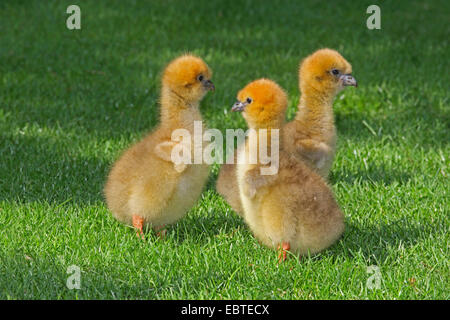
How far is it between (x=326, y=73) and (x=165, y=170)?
1566 mm

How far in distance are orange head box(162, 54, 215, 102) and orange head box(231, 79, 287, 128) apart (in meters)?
0.36

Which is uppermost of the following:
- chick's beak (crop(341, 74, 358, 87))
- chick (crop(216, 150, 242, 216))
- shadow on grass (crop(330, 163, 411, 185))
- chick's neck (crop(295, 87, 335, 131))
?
chick's beak (crop(341, 74, 358, 87))

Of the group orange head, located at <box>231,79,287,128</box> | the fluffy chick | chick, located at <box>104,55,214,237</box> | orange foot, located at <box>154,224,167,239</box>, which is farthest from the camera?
the fluffy chick

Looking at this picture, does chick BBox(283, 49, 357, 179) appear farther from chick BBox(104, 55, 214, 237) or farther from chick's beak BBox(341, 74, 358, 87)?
→ chick BBox(104, 55, 214, 237)

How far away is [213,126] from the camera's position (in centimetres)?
721

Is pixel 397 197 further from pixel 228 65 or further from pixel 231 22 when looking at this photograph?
pixel 231 22

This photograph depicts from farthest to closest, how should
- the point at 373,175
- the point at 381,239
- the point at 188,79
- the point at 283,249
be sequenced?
the point at 373,175 < the point at 381,239 < the point at 188,79 < the point at 283,249

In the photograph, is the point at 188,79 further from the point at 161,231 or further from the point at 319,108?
the point at 319,108

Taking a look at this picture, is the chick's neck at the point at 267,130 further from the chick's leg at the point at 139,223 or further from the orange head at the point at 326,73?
the orange head at the point at 326,73

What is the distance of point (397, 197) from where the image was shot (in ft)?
18.5

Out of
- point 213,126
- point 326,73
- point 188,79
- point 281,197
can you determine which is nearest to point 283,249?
point 281,197

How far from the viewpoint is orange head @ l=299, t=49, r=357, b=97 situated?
216 inches

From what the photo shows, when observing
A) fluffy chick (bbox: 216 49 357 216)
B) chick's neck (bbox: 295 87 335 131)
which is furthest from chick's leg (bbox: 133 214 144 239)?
chick's neck (bbox: 295 87 335 131)

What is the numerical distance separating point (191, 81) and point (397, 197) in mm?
1927
